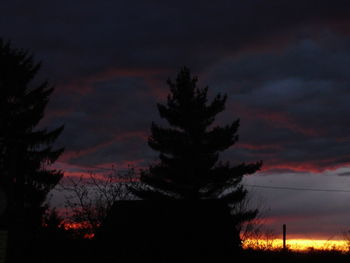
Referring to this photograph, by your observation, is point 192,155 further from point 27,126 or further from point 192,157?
point 27,126

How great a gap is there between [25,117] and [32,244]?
17.1 m

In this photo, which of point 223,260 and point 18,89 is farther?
point 18,89

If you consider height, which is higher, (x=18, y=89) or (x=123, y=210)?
(x=18, y=89)

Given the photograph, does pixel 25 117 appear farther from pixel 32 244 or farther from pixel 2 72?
pixel 32 244

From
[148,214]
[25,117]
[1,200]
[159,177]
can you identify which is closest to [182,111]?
[159,177]

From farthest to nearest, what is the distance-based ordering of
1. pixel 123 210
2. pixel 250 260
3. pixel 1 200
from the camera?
pixel 123 210, pixel 250 260, pixel 1 200

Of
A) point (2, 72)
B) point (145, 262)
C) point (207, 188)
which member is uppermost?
point (2, 72)

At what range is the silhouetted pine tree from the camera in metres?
39.6

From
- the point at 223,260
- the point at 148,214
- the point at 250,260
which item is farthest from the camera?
the point at 148,214

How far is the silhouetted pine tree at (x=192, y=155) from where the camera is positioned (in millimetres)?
39562

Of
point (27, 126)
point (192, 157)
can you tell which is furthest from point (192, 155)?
point (27, 126)

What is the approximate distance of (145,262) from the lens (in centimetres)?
1923

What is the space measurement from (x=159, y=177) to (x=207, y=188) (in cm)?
361

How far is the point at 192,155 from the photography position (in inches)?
1563
